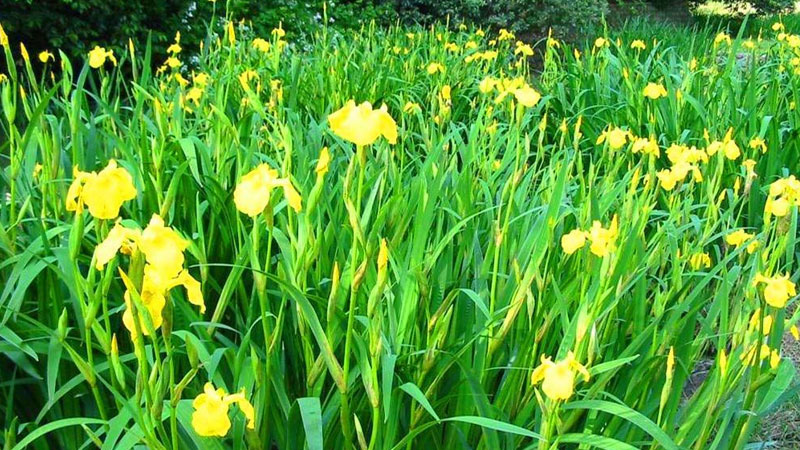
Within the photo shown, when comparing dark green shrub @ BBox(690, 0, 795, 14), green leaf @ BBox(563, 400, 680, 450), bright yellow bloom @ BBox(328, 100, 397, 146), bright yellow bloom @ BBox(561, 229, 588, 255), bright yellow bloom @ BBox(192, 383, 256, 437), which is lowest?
green leaf @ BBox(563, 400, 680, 450)

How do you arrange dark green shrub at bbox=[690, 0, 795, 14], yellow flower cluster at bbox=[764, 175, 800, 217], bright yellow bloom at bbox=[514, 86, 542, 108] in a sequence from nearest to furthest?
yellow flower cluster at bbox=[764, 175, 800, 217] < bright yellow bloom at bbox=[514, 86, 542, 108] < dark green shrub at bbox=[690, 0, 795, 14]

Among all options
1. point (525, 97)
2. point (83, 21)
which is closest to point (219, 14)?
point (83, 21)

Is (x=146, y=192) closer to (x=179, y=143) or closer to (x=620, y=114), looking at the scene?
(x=179, y=143)

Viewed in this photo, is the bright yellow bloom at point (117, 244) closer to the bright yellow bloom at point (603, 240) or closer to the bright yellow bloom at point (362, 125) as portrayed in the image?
the bright yellow bloom at point (362, 125)

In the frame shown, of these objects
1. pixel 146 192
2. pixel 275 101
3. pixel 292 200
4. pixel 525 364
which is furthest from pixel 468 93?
pixel 292 200

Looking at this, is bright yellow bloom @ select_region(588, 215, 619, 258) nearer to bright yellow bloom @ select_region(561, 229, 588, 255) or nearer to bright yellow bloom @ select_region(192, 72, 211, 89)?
bright yellow bloom @ select_region(561, 229, 588, 255)

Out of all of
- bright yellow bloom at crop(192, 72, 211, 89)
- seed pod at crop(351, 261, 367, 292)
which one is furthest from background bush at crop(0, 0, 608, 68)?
seed pod at crop(351, 261, 367, 292)

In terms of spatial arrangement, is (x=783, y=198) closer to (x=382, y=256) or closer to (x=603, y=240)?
(x=603, y=240)

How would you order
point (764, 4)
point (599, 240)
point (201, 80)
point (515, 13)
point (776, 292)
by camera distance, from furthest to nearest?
point (764, 4) < point (515, 13) < point (201, 80) < point (599, 240) < point (776, 292)

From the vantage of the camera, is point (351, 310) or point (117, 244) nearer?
point (117, 244)

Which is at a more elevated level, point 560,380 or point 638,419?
point 560,380

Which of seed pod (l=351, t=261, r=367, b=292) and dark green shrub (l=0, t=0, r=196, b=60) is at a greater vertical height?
seed pod (l=351, t=261, r=367, b=292)

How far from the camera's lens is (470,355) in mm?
1183

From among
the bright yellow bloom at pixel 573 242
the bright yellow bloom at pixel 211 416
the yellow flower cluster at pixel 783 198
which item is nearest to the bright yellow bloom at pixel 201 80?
the bright yellow bloom at pixel 573 242
